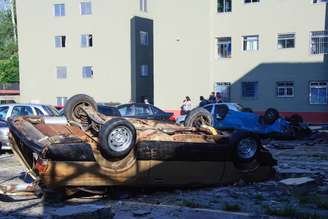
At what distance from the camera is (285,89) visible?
3139cm

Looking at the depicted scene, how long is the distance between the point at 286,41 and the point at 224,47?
3.85m

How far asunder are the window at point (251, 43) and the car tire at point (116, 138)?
24.2 metres

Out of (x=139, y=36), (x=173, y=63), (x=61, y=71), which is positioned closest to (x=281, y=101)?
(x=173, y=63)

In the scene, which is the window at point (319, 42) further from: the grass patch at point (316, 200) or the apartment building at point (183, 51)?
the grass patch at point (316, 200)

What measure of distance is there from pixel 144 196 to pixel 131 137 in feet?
3.54

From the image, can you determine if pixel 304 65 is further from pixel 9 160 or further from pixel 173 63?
pixel 9 160

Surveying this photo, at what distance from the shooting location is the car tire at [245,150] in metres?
9.64

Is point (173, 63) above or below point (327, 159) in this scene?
above

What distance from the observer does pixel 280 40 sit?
31141 mm

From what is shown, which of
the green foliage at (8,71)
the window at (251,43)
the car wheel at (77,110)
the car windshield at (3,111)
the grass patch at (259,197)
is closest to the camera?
the grass patch at (259,197)

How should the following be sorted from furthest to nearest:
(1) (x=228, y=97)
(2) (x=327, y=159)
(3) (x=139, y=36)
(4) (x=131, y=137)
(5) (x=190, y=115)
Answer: (3) (x=139, y=36), (1) (x=228, y=97), (2) (x=327, y=159), (5) (x=190, y=115), (4) (x=131, y=137)

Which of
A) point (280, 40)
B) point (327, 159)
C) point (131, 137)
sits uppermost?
point (280, 40)

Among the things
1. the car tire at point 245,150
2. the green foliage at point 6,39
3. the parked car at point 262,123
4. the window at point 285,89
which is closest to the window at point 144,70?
the window at point 285,89

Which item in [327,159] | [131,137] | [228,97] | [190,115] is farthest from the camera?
[228,97]
